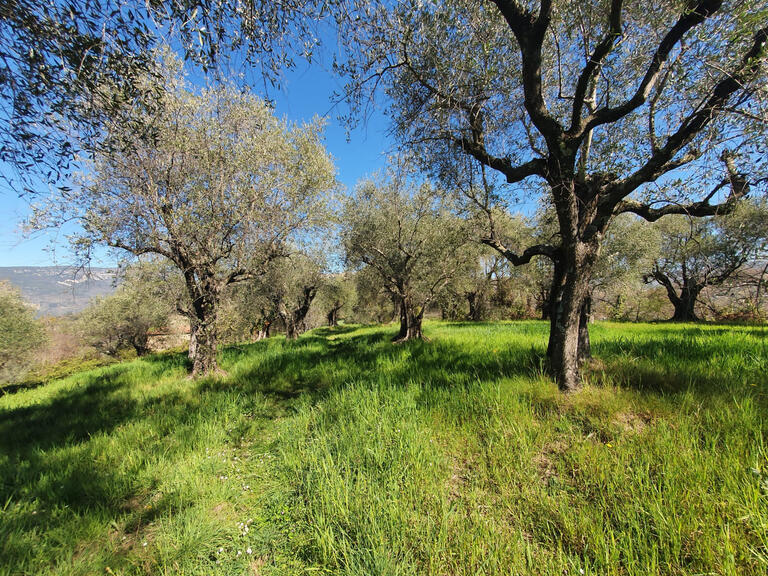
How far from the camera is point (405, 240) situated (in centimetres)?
1350

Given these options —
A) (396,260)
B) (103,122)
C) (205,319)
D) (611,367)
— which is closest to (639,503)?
(611,367)

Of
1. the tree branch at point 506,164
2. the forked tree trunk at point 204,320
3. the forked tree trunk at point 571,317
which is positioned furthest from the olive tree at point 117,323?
the forked tree trunk at point 571,317

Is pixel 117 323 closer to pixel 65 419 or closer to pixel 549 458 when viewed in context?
pixel 65 419

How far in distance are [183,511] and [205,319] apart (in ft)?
21.3

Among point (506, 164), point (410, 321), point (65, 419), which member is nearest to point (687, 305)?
point (410, 321)

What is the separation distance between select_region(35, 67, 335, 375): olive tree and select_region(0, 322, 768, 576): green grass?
4798 mm

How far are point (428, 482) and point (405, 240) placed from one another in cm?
1162

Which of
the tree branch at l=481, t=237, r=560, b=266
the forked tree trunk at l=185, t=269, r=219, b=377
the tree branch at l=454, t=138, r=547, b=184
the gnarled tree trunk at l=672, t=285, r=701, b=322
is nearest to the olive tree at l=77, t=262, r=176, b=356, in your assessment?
the forked tree trunk at l=185, t=269, r=219, b=377

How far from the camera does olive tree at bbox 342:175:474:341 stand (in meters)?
12.8

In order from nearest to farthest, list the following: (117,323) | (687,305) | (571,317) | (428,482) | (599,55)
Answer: (428,482)
(599,55)
(571,317)
(687,305)
(117,323)

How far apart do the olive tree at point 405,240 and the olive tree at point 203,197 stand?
4508mm

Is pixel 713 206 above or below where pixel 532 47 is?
below

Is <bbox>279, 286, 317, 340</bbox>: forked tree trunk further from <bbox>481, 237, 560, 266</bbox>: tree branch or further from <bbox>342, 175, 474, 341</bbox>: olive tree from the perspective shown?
<bbox>481, 237, 560, 266</bbox>: tree branch

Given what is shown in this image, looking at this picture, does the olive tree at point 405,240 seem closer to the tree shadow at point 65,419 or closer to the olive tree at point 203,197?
the olive tree at point 203,197
